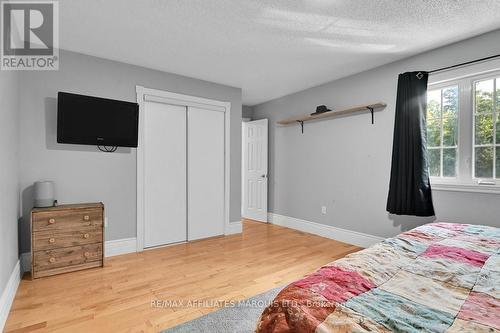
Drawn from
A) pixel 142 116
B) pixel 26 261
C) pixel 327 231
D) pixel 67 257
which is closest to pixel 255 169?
pixel 327 231

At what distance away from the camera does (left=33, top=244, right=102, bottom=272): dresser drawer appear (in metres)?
2.61

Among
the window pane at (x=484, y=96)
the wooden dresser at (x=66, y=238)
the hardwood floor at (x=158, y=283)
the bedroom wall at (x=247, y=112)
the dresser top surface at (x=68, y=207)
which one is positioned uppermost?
the bedroom wall at (x=247, y=112)

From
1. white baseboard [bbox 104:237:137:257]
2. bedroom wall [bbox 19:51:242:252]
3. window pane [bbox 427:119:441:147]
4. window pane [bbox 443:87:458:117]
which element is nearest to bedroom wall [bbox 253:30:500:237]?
window pane [bbox 443:87:458:117]

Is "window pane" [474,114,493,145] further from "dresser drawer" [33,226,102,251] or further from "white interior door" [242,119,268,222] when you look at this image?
"dresser drawer" [33,226,102,251]

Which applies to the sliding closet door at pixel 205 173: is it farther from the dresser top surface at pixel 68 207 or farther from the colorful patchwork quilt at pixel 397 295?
→ the colorful patchwork quilt at pixel 397 295

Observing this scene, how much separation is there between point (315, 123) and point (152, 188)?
268cm

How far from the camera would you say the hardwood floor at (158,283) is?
6.30 ft

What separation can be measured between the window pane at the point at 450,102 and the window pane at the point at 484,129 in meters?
0.24

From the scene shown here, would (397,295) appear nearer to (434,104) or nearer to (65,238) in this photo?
(434,104)

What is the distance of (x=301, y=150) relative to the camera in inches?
182

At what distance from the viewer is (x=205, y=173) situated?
4.10 metres

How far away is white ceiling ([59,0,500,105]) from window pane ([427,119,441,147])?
828 mm

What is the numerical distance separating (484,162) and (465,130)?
0.37 metres

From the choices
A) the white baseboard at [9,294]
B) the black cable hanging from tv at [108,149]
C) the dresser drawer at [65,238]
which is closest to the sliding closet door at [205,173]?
the black cable hanging from tv at [108,149]
